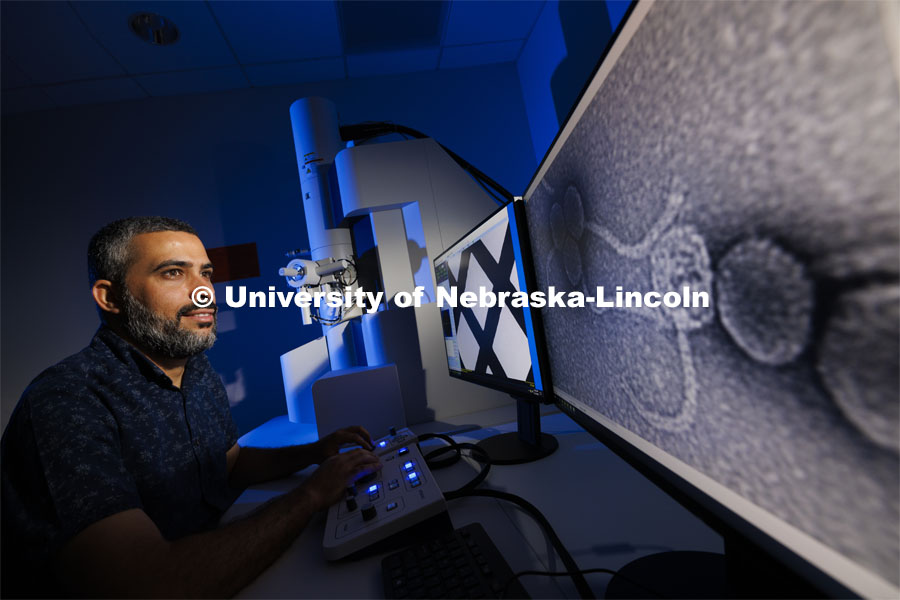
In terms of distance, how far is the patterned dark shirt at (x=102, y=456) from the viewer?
494 millimetres

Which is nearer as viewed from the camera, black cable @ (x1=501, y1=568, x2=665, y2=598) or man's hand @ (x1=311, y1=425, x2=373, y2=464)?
black cable @ (x1=501, y1=568, x2=665, y2=598)

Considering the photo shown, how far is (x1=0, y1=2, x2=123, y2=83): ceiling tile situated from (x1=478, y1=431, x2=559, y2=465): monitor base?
2229 mm

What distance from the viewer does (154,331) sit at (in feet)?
2.71

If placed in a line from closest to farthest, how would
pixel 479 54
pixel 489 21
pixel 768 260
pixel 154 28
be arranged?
pixel 768 260
pixel 154 28
pixel 489 21
pixel 479 54

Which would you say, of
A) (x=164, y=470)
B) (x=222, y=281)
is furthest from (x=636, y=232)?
(x=222, y=281)

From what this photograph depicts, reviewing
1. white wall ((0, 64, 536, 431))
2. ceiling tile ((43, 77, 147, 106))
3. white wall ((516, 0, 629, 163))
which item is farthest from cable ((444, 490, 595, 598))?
ceiling tile ((43, 77, 147, 106))

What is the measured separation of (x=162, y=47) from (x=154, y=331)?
1616 mm

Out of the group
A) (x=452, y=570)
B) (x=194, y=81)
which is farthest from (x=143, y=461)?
(x=194, y=81)

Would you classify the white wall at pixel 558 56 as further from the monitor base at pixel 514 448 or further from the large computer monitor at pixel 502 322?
the monitor base at pixel 514 448

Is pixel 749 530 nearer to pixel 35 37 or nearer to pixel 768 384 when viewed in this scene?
pixel 768 384

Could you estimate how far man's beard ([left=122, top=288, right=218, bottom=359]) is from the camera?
2.69 ft

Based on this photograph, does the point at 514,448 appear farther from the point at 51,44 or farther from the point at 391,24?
the point at 51,44

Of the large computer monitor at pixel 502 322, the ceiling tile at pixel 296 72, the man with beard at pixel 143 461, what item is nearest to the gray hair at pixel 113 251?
the man with beard at pixel 143 461

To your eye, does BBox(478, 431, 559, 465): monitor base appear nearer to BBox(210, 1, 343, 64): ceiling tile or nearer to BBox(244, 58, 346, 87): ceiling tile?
BBox(210, 1, 343, 64): ceiling tile
